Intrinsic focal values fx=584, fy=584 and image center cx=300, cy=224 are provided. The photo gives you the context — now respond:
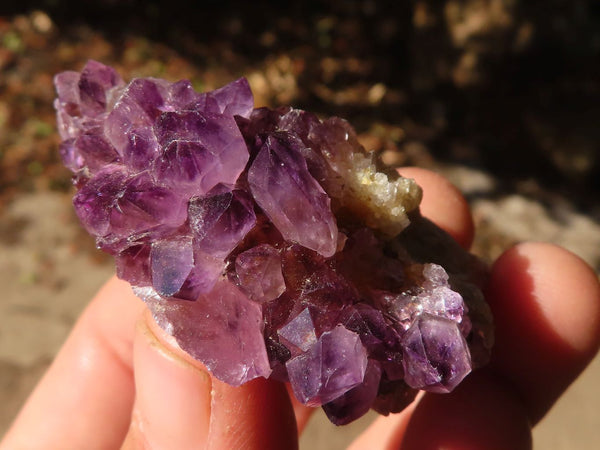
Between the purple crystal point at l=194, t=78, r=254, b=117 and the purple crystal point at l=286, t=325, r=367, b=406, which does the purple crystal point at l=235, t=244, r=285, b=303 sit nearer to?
the purple crystal point at l=286, t=325, r=367, b=406

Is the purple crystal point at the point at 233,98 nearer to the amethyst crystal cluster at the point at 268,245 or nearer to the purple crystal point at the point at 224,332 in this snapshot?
the amethyst crystal cluster at the point at 268,245

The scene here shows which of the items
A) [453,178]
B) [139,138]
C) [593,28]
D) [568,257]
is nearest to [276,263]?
[139,138]

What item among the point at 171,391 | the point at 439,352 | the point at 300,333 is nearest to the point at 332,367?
the point at 300,333

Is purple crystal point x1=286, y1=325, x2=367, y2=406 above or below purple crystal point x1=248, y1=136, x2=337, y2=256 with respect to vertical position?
below

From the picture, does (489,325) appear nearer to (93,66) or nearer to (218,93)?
(218,93)

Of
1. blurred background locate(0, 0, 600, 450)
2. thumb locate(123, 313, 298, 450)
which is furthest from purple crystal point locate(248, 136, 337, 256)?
blurred background locate(0, 0, 600, 450)

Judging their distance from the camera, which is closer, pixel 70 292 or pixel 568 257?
pixel 568 257

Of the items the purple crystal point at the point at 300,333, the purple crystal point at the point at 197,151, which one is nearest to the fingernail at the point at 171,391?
the purple crystal point at the point at 300,333
